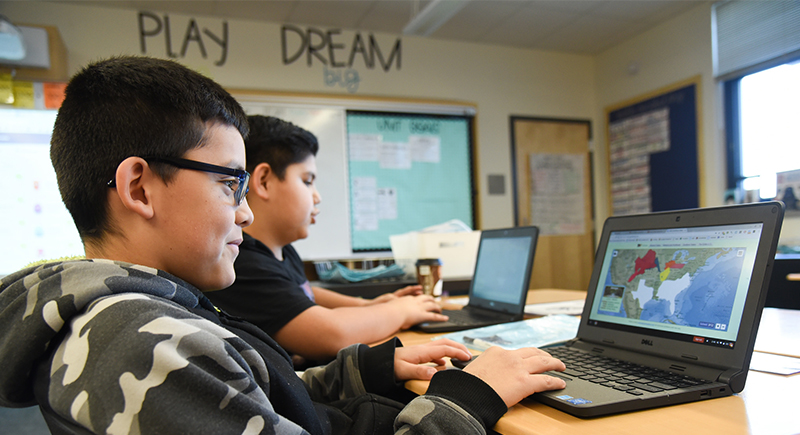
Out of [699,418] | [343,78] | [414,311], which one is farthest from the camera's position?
[343,78]

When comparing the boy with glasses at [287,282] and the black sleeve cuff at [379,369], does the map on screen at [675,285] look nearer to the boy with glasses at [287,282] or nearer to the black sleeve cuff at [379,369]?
the black sleeve cuff at [379,369]

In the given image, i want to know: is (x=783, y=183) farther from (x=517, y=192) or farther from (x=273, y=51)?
(x=273, y=51)

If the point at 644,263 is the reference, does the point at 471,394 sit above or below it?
below

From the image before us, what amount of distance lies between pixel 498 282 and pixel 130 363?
114 centimetres

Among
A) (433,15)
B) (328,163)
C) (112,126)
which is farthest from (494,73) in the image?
(112,126)

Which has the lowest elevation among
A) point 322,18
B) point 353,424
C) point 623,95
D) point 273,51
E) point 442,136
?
point 353,424

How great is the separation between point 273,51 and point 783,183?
3.41 metres

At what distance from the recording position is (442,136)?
4.02 m

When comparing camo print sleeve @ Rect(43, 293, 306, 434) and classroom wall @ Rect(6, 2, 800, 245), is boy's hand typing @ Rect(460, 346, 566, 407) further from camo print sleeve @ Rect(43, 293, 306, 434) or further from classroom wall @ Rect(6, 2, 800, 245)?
classroom wall @ Rect(6, 2, 800, 245)

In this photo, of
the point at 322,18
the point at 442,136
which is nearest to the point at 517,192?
the point at 442,136

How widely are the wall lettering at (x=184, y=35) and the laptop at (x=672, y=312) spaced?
129 inches

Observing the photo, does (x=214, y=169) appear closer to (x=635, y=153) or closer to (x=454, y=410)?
(x=454, y=410)

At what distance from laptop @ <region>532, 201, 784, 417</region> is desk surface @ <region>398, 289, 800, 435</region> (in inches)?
0.5

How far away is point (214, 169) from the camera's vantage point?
65 centimetres
